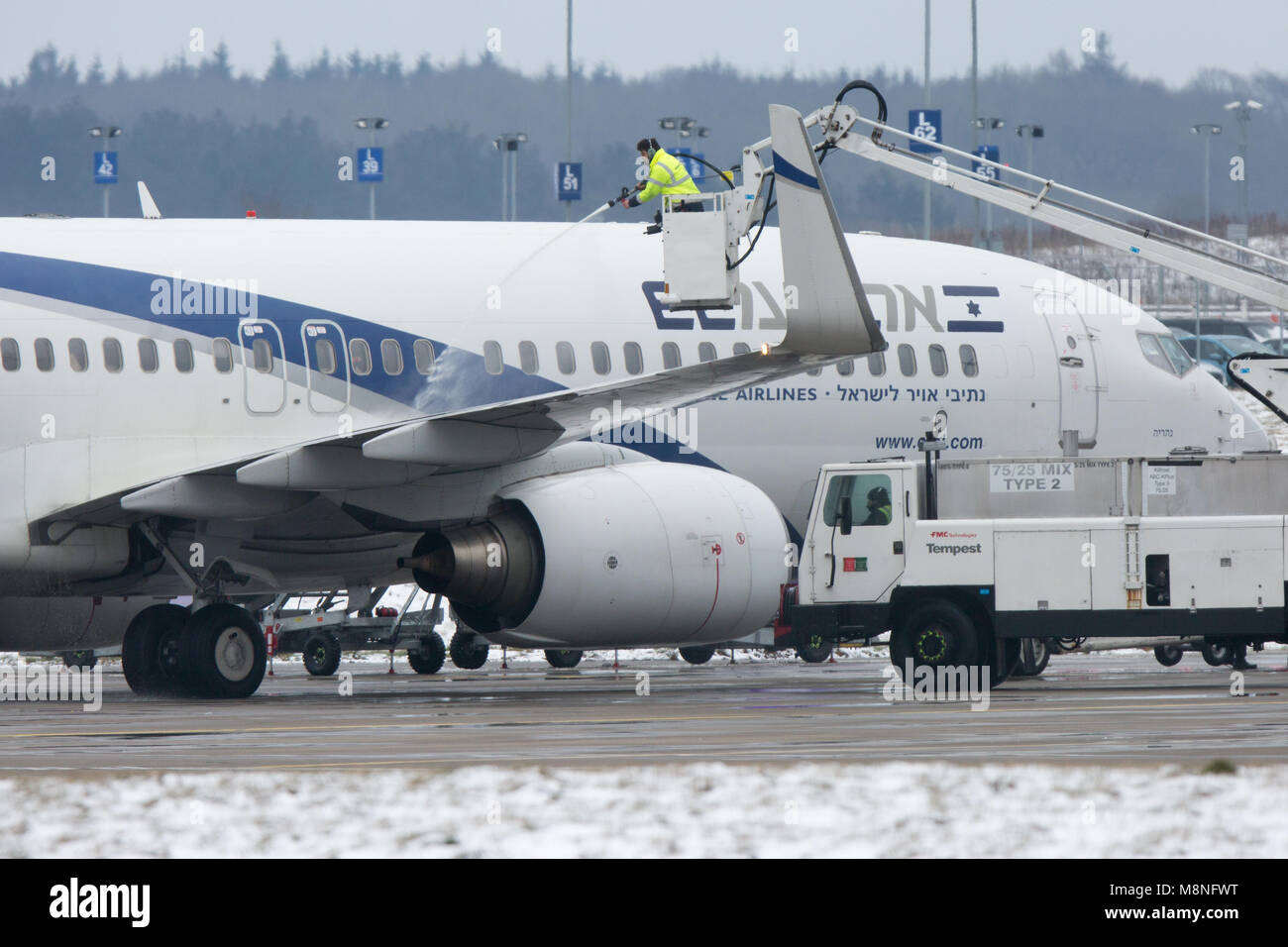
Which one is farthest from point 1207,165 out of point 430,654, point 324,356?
point 324,356

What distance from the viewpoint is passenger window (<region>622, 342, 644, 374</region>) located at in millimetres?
19391

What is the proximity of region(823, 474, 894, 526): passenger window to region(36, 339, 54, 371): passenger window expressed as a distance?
7.53 metres

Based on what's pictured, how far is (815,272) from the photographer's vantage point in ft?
47.3

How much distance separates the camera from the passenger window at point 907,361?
20516 mm

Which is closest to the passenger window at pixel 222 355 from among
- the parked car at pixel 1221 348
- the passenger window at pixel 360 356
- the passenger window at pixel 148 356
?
the passenger window at pixel 148 356

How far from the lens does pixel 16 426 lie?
1756 cm

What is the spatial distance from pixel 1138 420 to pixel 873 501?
14.4ft

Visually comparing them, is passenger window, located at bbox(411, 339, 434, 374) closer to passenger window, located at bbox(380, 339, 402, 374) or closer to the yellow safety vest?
passenger window, located at bbox(380, 339, 402, 374)

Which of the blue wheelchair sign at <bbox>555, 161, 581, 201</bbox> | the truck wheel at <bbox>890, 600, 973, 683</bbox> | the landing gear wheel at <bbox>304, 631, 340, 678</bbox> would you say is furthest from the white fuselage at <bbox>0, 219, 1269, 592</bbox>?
the blue wheelchair sign at <bbox>555, 161, 581, 201</bbox>

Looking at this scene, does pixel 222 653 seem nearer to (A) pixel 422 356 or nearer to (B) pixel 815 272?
(A) pixel 422 356

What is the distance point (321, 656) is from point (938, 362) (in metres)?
9.59

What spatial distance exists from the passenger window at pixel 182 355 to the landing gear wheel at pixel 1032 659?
9222mm

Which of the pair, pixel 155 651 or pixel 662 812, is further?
pixel 155 651

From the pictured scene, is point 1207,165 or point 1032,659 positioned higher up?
point 1207,165
